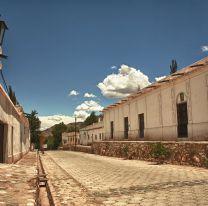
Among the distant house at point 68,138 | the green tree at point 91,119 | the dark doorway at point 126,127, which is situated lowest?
the distant house at point 68,138

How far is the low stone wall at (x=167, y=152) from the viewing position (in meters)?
12.6

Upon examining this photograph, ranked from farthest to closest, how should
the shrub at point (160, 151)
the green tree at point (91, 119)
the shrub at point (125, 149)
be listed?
the green tree at point (91, 119) → the shrub at point (125, 149) → the shrub at point (160, 151)

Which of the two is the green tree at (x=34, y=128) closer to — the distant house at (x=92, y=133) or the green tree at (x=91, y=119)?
the distant house at (x=92, y=133)

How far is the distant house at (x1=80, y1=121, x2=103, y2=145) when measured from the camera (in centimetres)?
4676

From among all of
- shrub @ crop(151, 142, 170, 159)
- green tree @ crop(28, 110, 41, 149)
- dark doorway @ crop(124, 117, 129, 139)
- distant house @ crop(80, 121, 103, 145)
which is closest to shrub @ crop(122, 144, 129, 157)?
dark doorway @ crop(124, 117, 129, 139)

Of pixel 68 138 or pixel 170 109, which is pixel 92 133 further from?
pixel 170 109

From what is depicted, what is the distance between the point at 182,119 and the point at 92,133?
118ft

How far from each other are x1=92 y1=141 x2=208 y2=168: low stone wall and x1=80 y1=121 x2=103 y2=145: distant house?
2317 cm

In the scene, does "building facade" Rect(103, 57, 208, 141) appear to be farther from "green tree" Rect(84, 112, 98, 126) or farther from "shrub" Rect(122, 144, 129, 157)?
"green tree" Rect(84, 112, 98, 126)

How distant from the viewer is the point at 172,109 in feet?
55.4

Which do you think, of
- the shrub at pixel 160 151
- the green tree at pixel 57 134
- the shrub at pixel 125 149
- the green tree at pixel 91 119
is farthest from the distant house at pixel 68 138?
the shrub at pixel 160 151

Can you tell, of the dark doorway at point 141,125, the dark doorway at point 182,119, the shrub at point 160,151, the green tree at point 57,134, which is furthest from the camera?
the green tree at point 57,134

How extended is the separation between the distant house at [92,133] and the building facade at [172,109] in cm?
2175

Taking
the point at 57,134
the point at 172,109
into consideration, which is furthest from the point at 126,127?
the point at 57,134
